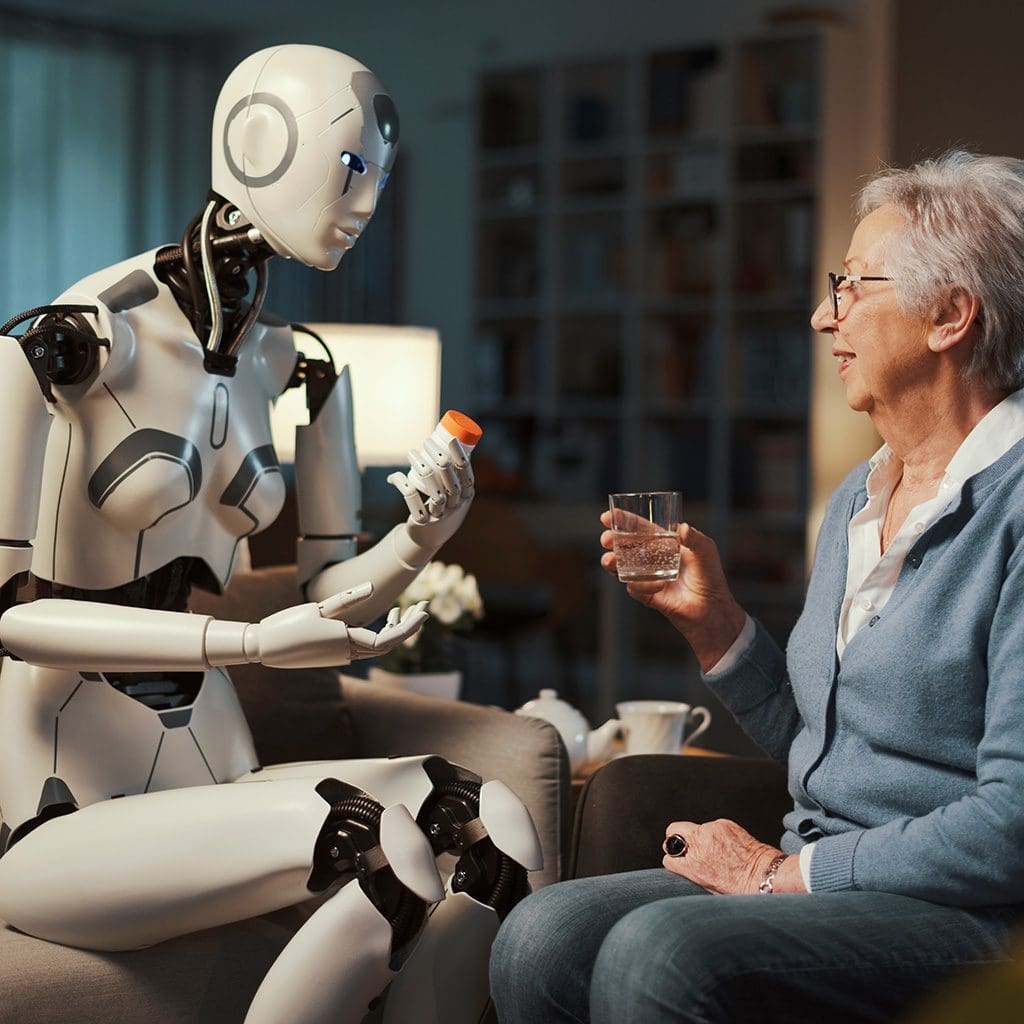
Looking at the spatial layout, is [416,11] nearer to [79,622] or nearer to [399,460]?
[399,460]

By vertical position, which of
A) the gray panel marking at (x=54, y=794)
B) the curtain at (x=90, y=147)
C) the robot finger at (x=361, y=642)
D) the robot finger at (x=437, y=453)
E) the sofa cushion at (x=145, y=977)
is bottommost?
the sofa cushion at (x=145, y=977)

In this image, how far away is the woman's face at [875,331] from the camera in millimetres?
1525

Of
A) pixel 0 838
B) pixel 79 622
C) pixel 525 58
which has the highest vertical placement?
pixel 525 58

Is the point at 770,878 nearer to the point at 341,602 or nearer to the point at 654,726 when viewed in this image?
the point at 341,602

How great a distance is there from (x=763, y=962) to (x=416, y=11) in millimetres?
6350

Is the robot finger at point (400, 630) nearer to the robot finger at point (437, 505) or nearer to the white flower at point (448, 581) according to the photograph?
the robot finger at point (437, 505)

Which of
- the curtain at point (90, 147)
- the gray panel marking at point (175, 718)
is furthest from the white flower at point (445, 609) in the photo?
the curtain at point (90, 147)

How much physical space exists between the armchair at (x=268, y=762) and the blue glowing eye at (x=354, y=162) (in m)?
0.72

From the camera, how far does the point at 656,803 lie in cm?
170

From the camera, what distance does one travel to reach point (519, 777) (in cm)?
183

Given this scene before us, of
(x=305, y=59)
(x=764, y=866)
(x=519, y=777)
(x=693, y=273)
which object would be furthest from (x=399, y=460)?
(x=693, y=273)

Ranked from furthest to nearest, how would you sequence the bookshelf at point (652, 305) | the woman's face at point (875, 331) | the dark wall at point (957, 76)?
the bookshelf at point (652, 305) → the dark wall at point (957, 76) → the woman's face at point (875, 331)

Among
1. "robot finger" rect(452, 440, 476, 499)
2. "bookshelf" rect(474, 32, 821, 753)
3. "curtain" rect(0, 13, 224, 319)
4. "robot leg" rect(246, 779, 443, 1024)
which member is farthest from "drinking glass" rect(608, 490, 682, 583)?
"curtain" rect(0, 13, 224, 319)

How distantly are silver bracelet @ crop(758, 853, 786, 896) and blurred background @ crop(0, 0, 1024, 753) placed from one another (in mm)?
3541
